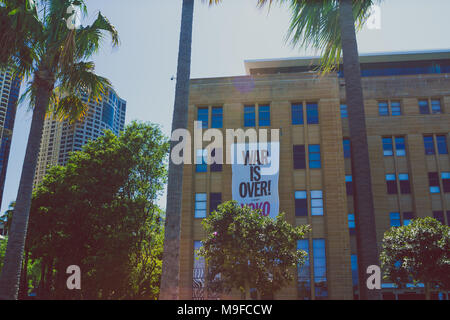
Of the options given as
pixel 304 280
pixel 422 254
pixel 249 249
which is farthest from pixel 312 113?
pixel 249 249

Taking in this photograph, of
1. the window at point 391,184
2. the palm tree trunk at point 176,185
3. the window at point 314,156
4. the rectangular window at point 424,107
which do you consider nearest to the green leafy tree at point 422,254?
the window at point 314,156

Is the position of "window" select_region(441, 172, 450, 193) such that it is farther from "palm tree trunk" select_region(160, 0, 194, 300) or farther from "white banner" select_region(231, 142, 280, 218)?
"palm tree trunk" select_region(160, 0, 194, 300)

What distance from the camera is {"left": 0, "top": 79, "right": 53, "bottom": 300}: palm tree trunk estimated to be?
9.35 meters

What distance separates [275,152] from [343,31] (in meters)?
→ 23.2

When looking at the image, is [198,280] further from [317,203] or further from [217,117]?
[217,117]

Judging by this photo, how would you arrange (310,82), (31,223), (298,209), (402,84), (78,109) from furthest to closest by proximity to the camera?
(402,84), (310,82), (298,209), (31,223), (78,109)

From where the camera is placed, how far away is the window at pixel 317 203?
3219 centimetres

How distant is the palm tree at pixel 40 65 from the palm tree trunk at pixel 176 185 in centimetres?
309

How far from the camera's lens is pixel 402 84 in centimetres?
3859

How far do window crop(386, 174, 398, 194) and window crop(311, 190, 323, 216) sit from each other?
333 inches

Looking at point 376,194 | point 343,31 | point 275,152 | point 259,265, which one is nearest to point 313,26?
point 343,31

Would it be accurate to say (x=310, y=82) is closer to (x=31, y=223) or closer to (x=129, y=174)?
(x=129, y=174)

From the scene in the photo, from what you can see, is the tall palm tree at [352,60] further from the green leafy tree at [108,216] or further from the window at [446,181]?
the window at [446,181]

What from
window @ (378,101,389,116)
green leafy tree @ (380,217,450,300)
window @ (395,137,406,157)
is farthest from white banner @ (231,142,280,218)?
window @ (395,137,406,157)
